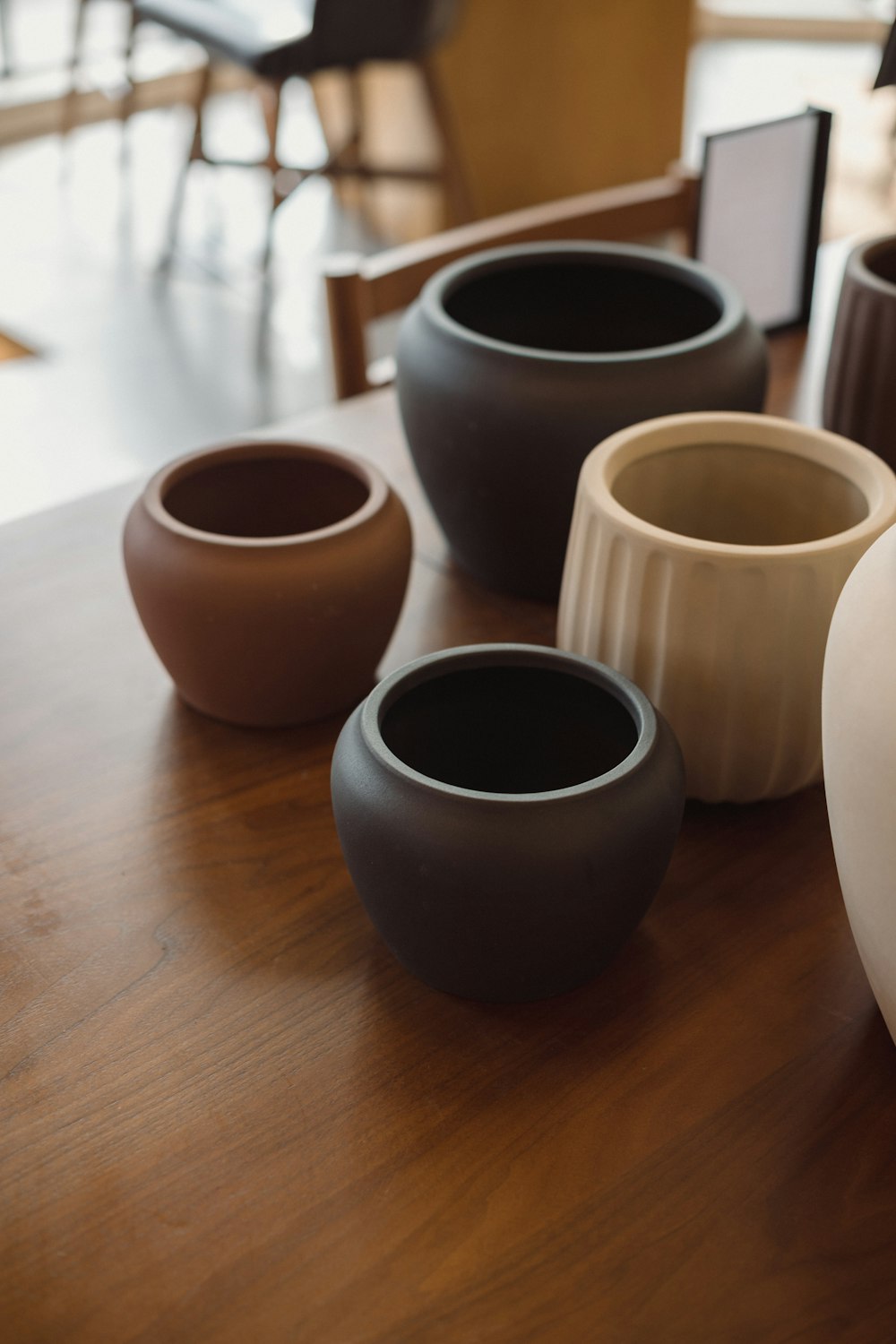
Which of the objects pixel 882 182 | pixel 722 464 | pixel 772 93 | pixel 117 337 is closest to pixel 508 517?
pixel 722 464

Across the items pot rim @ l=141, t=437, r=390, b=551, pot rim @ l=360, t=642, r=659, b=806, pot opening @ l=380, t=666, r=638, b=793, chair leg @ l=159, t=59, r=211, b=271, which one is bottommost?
chair leg @ l=159, t=59, r=211, b=271

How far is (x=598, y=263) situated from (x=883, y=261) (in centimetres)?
16

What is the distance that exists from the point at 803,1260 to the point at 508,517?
0.36m

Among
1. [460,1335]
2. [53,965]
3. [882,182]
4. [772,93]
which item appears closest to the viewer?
[460,1335]

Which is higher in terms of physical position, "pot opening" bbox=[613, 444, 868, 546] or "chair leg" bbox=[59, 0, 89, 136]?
"pot opening" bbox=[613, 444, 868, 546]

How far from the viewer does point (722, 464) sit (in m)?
0.59

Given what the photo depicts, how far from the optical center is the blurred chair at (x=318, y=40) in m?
2.20

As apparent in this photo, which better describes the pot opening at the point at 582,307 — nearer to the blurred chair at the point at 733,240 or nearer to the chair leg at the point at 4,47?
the blurred chair at the point at 733,240

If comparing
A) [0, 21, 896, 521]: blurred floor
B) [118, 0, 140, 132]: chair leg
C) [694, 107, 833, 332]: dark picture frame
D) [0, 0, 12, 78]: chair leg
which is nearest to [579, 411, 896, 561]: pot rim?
[694, 107, 833, 332]: dark picture frame

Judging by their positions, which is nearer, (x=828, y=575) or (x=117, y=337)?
(x=828, y=575)

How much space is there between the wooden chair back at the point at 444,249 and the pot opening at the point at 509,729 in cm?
47

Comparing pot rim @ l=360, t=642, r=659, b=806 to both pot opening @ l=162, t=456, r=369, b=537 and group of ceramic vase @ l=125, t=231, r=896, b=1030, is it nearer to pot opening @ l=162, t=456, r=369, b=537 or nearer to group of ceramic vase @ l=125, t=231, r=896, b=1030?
group of ceramic vase @ l=125, t=231, r=896, b=1030

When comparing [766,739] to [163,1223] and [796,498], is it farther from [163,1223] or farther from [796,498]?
[163,1223]

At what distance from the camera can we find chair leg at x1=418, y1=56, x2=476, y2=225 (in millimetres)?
2385
